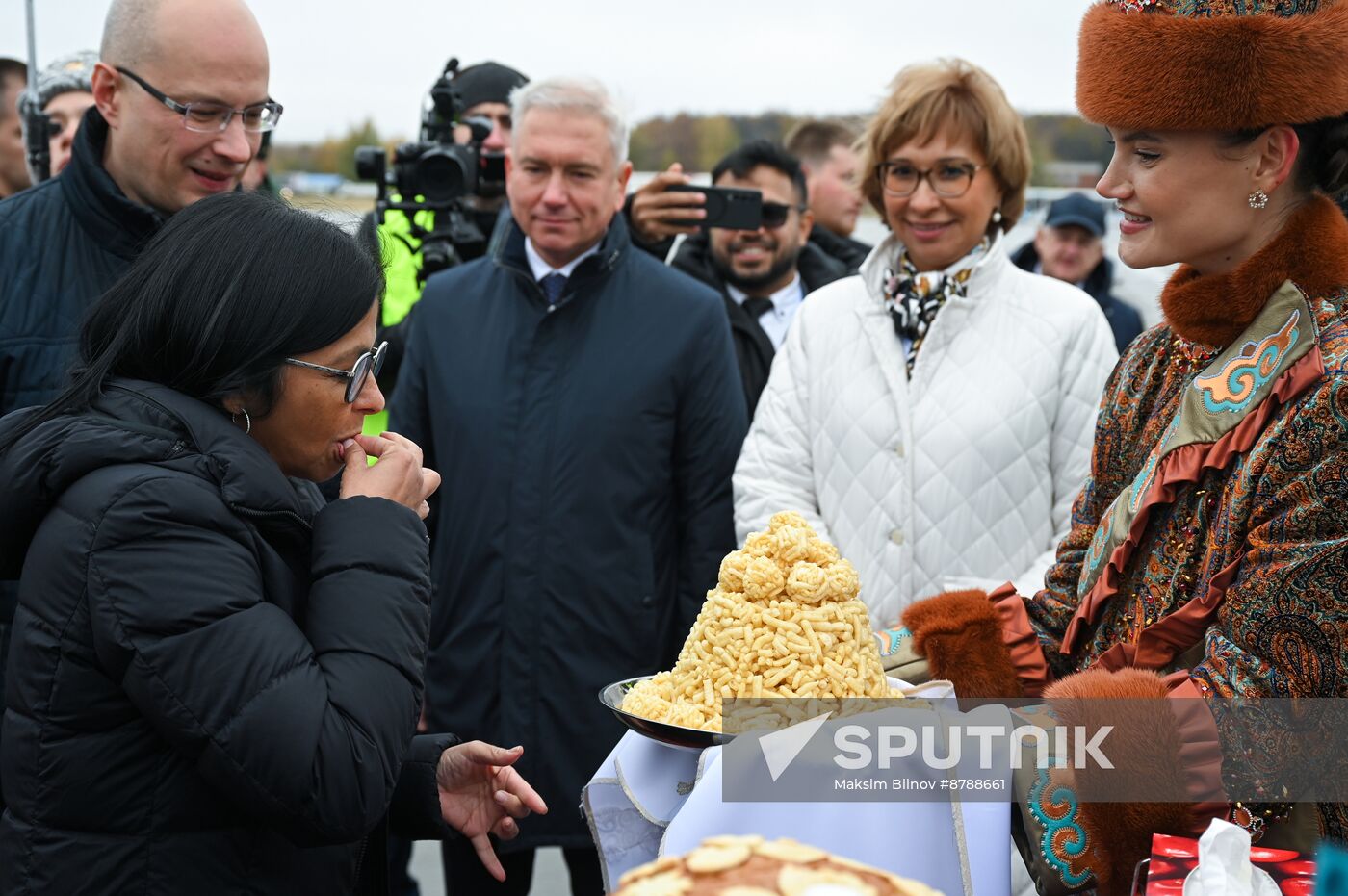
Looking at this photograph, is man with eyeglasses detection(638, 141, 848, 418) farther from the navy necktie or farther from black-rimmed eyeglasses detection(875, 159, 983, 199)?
black-rimmed eyeglasses detection(875, 159, 983, 199)

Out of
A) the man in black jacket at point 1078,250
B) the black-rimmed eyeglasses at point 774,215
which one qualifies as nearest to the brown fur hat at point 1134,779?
the black-rimmed eyeglasses at point 774,215

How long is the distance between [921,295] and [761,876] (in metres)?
2.54

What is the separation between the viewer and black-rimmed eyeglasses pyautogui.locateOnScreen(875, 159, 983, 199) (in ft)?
11.2

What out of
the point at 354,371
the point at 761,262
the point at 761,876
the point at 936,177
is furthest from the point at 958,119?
the point at 761,876

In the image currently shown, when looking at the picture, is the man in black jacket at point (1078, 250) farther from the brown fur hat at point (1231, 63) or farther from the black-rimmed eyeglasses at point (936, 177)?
the brown fur hat at point (1231, 63)

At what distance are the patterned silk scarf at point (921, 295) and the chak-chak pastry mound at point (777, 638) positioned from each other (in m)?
1.44

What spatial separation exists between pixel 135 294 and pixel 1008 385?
6.71 ft

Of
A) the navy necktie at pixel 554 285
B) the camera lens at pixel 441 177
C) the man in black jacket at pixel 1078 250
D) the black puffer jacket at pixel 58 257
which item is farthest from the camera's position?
the man in black jacket at pixel 1078 250

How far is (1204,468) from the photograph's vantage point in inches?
74.7

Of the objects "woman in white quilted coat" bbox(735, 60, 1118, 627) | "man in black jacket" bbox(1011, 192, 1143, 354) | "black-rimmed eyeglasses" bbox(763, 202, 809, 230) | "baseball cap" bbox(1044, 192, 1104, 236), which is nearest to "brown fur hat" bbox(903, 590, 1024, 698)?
"woman in white quilted coat" bbox(735, 60, 1118, 627)

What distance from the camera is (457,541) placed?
3.61m

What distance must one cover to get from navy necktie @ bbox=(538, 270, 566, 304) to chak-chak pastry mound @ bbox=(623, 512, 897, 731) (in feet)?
6.12

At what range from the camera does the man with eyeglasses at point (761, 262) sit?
4.86 m
